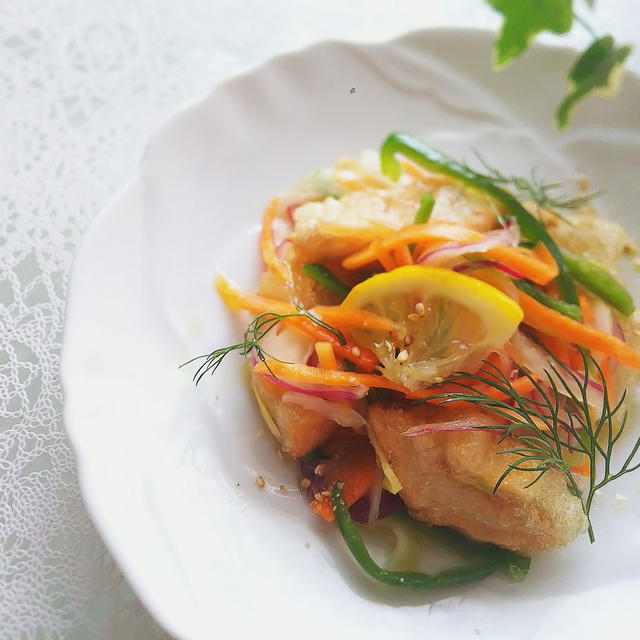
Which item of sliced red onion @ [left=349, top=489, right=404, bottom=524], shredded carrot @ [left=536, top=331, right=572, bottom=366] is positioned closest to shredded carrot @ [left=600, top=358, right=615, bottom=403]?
shredded carrot @ [left=536, top=331, right=572, bottom=366]

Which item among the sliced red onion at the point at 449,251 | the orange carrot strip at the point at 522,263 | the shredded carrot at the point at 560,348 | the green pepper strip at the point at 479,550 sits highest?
the sliced red onion at the point at 449,251

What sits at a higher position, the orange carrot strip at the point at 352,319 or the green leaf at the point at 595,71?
the green leaf at the point at 595,71

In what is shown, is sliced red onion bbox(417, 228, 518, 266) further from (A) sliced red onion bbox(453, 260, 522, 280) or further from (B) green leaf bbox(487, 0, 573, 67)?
(B) green leaf bbox(487, 0, 573, 67)

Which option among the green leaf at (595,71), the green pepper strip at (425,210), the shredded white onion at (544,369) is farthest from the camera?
the green leaf at (595,71)

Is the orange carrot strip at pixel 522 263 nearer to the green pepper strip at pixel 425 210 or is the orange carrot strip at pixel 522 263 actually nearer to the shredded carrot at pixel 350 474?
the green pepper strip at pixel 425 210

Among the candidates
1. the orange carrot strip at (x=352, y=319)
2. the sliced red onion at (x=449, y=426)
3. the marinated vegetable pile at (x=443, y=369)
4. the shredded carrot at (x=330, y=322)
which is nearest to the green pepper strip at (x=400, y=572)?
the marinated vegetable pile at (x=443, y=369)

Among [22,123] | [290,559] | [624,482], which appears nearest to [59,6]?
[22,123]

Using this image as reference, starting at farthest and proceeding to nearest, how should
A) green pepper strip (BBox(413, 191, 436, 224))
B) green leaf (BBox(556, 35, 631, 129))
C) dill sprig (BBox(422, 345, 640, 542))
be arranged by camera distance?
green leaf (BBox(556, 35, 631, 129)) < green pepper strip (BBox(413, 191, 436, 224)) < dill sprig (BBox(422, 345, 640, 542))
